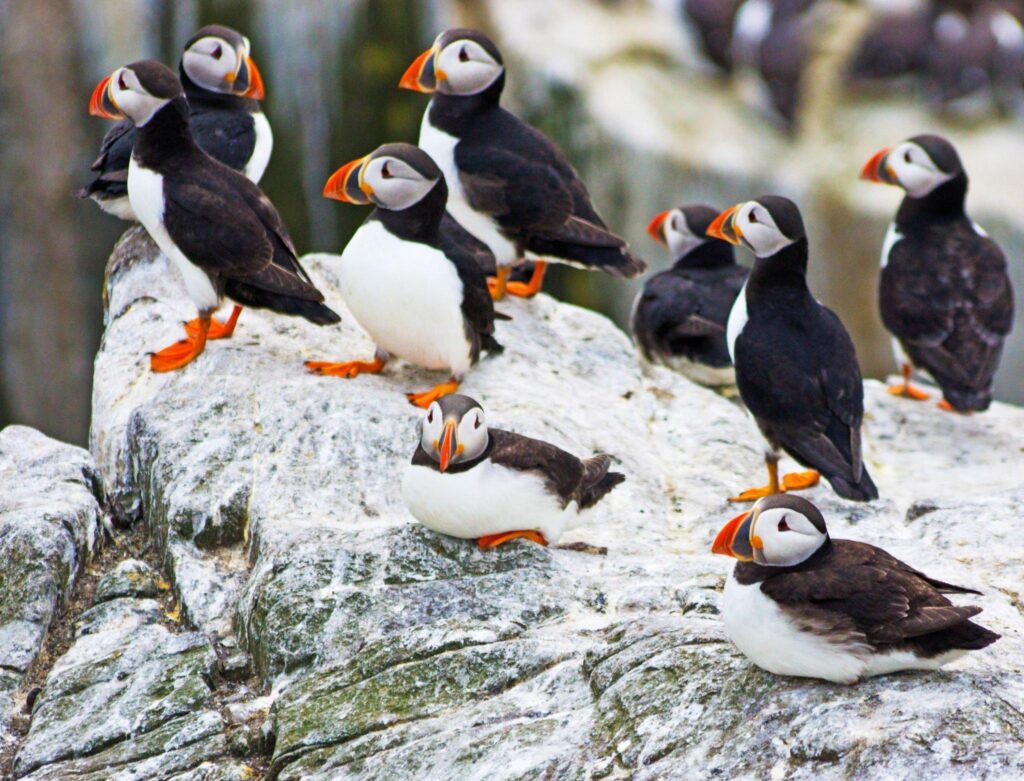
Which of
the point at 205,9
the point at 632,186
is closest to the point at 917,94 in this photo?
the point at 632,186

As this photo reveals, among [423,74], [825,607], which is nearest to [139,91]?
[423,74]

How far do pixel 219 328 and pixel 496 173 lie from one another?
5.09 ft

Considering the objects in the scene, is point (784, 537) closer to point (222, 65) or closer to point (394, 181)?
point (394, 181)

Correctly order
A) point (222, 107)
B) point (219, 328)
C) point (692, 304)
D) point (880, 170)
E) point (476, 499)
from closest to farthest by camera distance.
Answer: point (476, 499) < point (219, 328) < point (222, 107) < point (692, 304) < point (880, 170)

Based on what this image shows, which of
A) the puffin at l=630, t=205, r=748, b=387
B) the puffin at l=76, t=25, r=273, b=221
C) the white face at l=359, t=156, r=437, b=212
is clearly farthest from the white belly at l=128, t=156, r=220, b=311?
the puffin at l=630, t=205, r=748, b=387

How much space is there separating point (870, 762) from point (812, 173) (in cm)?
1045

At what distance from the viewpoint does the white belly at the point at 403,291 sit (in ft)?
18.4

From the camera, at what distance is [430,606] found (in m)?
4.41

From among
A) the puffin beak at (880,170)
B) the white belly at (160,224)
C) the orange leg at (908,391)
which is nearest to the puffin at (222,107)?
the white belly at (160,224)

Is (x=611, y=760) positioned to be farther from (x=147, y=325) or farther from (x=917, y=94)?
(x=917, y=94)

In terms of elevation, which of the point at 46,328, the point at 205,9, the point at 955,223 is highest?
the point at 205,9

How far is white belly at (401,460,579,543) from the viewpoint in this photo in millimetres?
4570

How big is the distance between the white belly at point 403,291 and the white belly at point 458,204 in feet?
4.01

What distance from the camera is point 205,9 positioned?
11.4m
